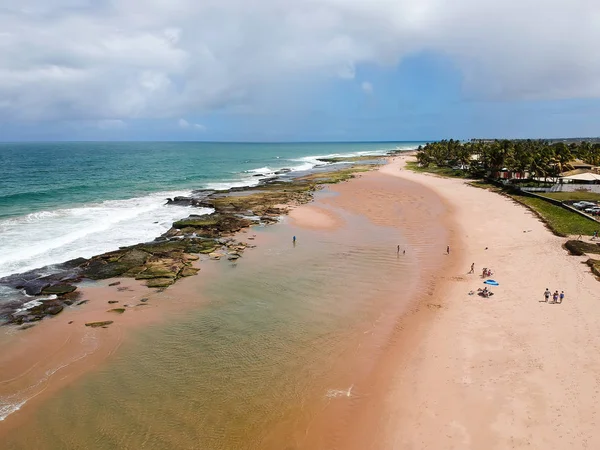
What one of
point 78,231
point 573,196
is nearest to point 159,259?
point 78,231

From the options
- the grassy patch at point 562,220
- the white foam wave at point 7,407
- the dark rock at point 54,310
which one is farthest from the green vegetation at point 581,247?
the dark rock at point 54,310

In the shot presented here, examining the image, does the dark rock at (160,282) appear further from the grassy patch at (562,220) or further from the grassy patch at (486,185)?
the grassy patch at (486,185)

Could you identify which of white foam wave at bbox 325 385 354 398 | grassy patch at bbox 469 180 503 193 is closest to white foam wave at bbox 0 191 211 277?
white foam wave at bbox 325 385 354 398

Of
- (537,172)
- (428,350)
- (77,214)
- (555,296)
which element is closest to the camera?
(428,350)

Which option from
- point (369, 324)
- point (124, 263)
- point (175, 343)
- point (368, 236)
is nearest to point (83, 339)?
point (175, 343)

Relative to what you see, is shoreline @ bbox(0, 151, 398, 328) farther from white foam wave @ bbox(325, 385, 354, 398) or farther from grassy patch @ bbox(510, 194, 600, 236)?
grassy patch @ bbox(510, 194, 600, 236)

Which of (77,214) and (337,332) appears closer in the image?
(337,332)

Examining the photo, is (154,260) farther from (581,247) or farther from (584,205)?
(584,205)
